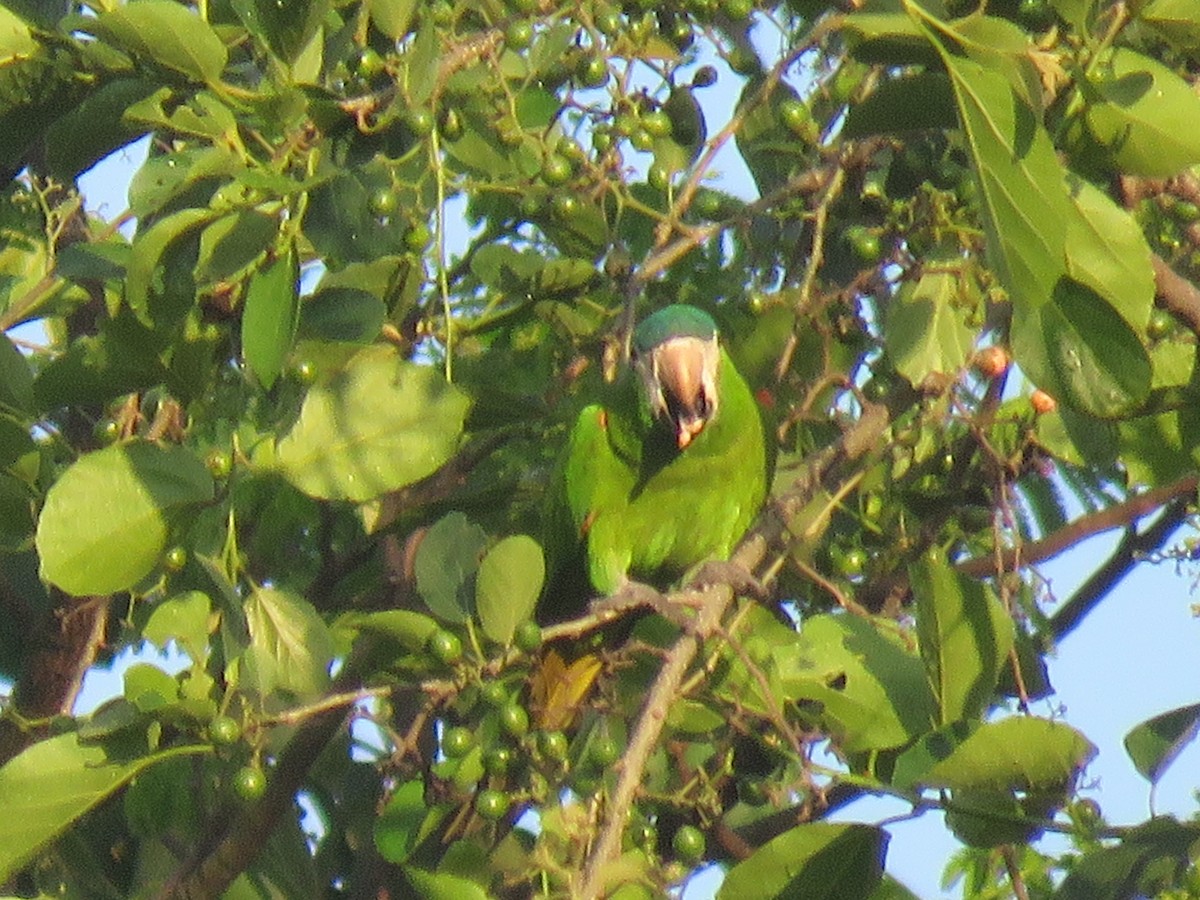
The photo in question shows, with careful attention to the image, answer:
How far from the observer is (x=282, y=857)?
2445 mm

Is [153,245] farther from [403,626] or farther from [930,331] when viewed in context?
[930,331]

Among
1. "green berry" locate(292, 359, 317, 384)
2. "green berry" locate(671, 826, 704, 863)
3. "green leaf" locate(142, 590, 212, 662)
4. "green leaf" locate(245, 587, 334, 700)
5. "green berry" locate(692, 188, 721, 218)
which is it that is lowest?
"green berry" locate(671, 826, 704, 863)

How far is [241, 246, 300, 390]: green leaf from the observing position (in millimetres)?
1896

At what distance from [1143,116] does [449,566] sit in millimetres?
834

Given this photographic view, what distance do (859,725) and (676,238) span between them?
0.74 m

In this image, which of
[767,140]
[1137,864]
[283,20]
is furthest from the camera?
[767,140]

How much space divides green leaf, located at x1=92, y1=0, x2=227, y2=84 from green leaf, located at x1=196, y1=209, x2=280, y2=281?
0.49ft

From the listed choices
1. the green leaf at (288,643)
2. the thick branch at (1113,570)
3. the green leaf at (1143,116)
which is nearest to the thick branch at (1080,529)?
the thick branch at (1113,570)

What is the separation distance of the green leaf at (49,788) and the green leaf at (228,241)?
503 mm

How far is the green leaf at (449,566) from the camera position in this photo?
6.08ft

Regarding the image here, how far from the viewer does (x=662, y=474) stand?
114 inches

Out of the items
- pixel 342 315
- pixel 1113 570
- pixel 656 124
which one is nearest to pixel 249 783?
pixel 342 315

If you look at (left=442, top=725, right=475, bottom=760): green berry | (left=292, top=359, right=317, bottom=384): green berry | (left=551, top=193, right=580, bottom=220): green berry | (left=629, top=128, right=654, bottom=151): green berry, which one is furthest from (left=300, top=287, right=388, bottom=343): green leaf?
(left=442, top=725, right=475, bottom=760): green berry

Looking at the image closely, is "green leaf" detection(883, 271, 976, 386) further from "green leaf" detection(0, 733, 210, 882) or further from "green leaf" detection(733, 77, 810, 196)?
"green leaf" detection(0, 733, 210, 882)
